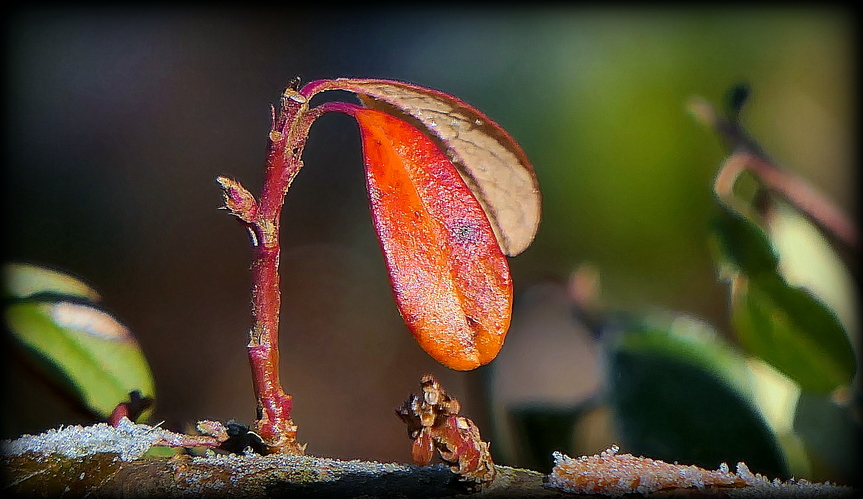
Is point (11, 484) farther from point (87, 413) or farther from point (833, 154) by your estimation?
point (833, 154)

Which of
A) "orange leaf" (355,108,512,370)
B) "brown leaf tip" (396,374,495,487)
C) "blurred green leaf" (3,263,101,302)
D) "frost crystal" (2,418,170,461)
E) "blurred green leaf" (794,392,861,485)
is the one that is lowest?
"blurred green leaf" (794,392,861,485)

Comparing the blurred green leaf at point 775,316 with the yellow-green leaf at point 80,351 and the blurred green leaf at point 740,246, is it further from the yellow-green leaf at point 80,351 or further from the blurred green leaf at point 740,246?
the yellow-green leaf at point 80,351

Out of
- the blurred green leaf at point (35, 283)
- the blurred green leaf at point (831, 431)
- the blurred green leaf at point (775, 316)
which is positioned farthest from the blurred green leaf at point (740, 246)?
the blurred green leaf at point (35, 283)

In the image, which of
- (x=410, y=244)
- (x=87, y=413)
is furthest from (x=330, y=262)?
(x=410, y=244)

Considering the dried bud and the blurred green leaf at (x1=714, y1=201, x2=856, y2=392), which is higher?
the dried bud

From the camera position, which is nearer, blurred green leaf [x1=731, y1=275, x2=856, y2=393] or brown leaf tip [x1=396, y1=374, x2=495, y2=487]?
brown leaf tip [x1=396, y1=374, x2=495, y2=487]

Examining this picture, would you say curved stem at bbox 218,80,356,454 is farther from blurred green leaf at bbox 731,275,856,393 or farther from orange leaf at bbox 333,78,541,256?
blurred green leaf at bbox 731,275,856,393

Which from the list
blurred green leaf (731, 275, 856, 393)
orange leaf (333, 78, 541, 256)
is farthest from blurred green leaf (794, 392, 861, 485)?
orange leaf (333, 78, 541, 256)
